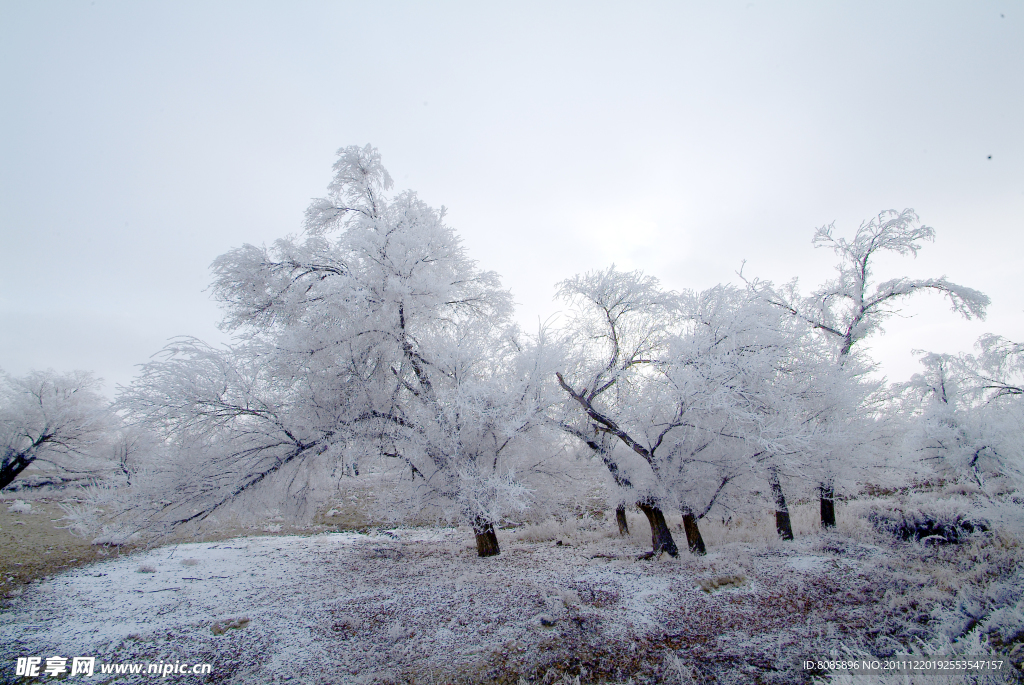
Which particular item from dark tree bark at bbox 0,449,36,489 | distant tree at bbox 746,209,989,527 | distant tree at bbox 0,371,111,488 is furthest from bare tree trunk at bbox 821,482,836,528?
dark tree bark at bbox 0,449,36,489

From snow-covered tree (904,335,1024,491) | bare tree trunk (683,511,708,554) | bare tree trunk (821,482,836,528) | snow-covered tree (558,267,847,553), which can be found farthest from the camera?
snow-covered tree (904,335,1024,491)

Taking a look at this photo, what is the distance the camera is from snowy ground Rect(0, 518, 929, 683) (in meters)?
5.21

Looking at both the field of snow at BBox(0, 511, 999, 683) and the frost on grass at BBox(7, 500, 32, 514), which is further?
the frost on grass at BBox(7, 500, 32, 514)

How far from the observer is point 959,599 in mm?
5789

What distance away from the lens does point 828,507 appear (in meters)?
11.6

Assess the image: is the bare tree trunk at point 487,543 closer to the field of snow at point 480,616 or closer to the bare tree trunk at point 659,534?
the field of snow at point 480,616

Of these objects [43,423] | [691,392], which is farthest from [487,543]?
Answer: [43,423]

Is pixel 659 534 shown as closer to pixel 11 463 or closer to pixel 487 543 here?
pixel 487 543

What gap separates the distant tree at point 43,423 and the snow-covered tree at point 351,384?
22018 millimetres

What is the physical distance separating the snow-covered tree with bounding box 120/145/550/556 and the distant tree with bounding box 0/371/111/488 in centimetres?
2202

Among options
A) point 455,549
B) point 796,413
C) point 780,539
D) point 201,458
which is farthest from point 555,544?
point 201,458

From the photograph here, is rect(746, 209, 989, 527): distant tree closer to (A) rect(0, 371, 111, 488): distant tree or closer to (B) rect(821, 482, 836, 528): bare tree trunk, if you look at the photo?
(B) rect(821, 482, 836, 528): bare tree trunk

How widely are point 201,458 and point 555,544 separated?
8.86 m

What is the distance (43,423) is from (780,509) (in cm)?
3604
